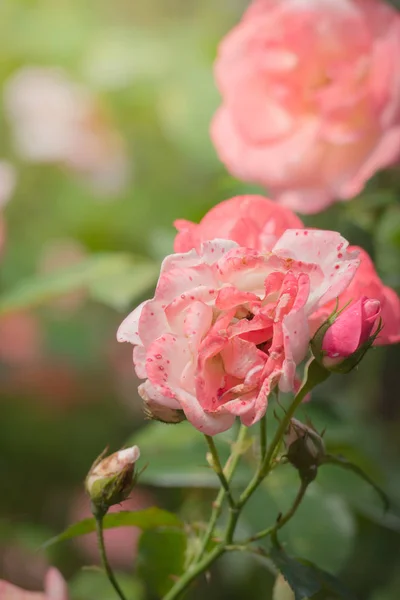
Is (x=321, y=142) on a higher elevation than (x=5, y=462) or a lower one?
higher

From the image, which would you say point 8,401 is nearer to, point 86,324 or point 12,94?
point 86,324

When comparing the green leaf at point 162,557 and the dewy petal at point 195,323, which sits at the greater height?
the dewy petal at point 195,323

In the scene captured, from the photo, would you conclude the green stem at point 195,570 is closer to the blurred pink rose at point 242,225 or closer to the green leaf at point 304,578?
the green leaf at point 304,578

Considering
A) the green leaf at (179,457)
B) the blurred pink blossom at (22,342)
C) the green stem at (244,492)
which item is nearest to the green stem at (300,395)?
the green stem at (244,492)

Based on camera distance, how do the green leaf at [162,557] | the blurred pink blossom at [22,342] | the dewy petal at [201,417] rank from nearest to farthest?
the dewy petal at [201,417] < the green leaf at [162,557] < the blurred pink blossom at [22,342]

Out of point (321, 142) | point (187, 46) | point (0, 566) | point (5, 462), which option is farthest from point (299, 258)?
point (187, 46)

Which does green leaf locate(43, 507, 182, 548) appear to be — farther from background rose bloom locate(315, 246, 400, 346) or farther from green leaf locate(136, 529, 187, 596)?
background rose bloom locate(315, 246, 400, 346)
